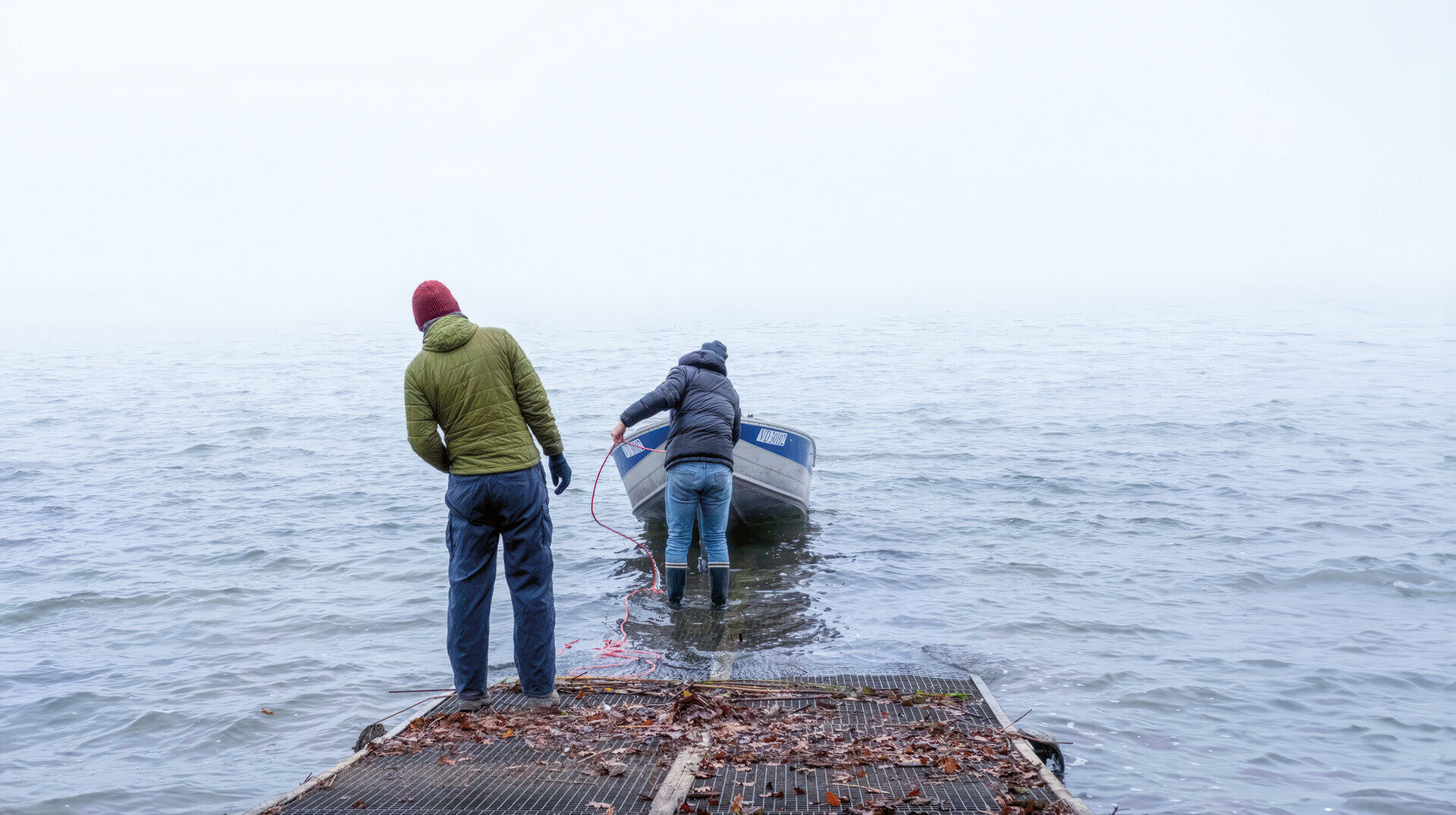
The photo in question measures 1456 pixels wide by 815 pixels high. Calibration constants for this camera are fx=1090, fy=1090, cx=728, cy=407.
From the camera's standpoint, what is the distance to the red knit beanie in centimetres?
529

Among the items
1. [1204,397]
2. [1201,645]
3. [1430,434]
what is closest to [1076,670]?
[1201,645]

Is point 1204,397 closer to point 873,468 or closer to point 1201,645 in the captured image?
point 873,468

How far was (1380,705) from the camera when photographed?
7297 mm

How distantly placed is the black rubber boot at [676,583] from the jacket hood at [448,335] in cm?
388

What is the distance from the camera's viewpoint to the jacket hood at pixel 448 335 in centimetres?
516

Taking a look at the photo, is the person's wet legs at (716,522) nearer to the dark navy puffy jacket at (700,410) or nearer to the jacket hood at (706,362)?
the dark navy puffy jacket at (700,410)

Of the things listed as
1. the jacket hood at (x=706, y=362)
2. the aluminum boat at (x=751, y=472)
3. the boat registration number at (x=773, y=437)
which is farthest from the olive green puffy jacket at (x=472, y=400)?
the boat registration number at (x=773, y=437)

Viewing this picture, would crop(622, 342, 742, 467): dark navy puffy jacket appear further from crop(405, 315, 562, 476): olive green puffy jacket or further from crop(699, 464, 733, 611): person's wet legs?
crop(405, 315, 562, 476): olive green puffy jacket

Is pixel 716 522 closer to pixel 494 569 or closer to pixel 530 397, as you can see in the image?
pixel 494 569

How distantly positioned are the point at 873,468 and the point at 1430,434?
428 inches

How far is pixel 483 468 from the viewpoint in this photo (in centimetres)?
526

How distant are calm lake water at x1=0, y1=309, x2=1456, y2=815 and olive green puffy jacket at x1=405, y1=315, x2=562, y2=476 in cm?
253

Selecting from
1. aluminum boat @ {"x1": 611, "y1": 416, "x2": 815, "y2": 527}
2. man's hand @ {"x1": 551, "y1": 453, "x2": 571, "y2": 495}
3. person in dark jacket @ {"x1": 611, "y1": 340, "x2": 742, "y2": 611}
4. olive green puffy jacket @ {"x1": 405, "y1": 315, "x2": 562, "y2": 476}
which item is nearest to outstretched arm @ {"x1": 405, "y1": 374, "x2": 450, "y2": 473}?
olive green puffy jacket @ {"x1": 405, "y1": 315, "x2": 562, "y2": 476}

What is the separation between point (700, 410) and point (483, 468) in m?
3.13
